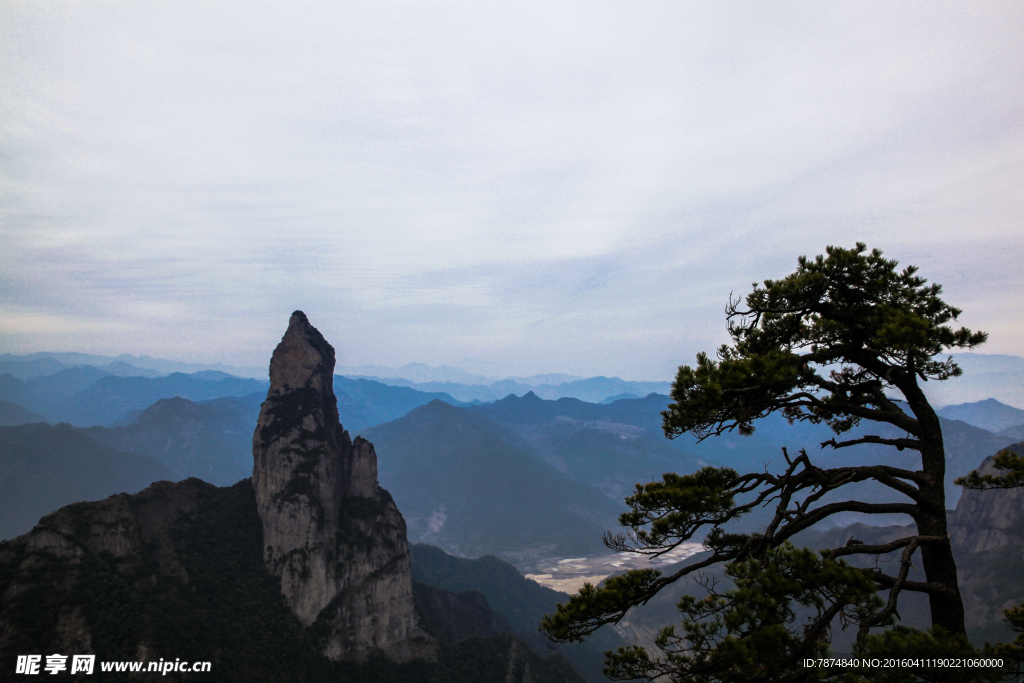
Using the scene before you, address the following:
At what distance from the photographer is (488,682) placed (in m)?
83.4

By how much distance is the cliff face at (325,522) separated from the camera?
264ft

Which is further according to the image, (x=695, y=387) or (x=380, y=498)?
(x=380, y=498)

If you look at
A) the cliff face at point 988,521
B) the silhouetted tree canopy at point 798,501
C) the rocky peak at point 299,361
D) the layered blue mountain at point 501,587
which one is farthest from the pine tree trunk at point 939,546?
the cliff face at point 988,521

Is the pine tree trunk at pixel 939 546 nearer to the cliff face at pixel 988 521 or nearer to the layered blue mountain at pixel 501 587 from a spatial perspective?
the layered blue mountain at pixel 501 587

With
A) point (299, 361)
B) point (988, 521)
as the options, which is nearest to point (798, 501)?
point (299, 361)

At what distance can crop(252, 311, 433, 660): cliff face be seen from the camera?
80562mm

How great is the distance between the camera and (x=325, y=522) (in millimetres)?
84562

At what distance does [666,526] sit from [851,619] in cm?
358

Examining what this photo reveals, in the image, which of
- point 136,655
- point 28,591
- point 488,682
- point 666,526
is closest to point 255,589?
point 136,655

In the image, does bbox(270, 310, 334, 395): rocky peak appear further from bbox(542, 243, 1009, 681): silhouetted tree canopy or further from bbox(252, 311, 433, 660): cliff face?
bbox(542, 243, 1009, 681): silhouetted tree canopy

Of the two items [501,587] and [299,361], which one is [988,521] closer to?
[501,587]

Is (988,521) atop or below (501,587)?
atop

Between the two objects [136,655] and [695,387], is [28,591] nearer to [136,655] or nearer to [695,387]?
[136,655]

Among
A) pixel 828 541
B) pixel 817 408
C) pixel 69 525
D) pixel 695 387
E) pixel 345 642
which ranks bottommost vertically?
pixel 828 541
